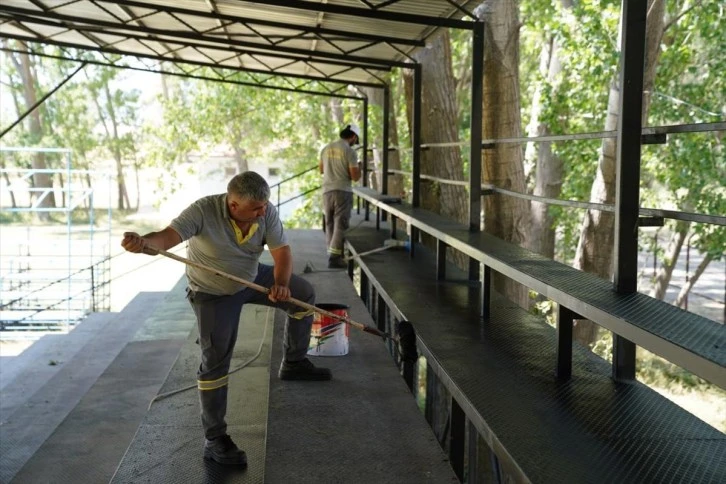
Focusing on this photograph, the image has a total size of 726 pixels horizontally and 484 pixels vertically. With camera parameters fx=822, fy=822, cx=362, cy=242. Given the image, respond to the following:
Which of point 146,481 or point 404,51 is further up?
point 404,51

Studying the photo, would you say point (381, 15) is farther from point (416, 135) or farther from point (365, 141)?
point (365, 141)

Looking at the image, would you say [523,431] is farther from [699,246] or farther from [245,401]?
[699,246]

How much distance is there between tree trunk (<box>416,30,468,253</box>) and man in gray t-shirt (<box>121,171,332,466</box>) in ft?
21.8

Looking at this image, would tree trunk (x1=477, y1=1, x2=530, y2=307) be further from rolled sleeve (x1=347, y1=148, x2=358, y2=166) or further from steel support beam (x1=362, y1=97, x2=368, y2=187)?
steel support beam (x1=362, y1=97, x2=368, y2=187)

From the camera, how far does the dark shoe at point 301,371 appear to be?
5.68 metres

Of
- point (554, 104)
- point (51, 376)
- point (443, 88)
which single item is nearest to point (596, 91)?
point (554, 104)

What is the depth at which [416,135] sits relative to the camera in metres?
10.7

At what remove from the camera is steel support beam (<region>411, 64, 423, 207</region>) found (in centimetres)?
1048

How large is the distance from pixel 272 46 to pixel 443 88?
246cm

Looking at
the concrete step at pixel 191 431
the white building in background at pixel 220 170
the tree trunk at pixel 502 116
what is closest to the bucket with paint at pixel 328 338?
the concrete step at pixel 191 431

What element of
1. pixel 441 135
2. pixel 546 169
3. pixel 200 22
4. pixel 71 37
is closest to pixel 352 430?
pixel 441 135

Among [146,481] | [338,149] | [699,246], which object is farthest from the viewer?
[699,246]

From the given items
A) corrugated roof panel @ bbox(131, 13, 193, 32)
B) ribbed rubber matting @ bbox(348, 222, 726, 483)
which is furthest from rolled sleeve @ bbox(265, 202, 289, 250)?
corrugated roof panel @ bbox(131, 13, 193, 32)

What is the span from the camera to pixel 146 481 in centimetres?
460
